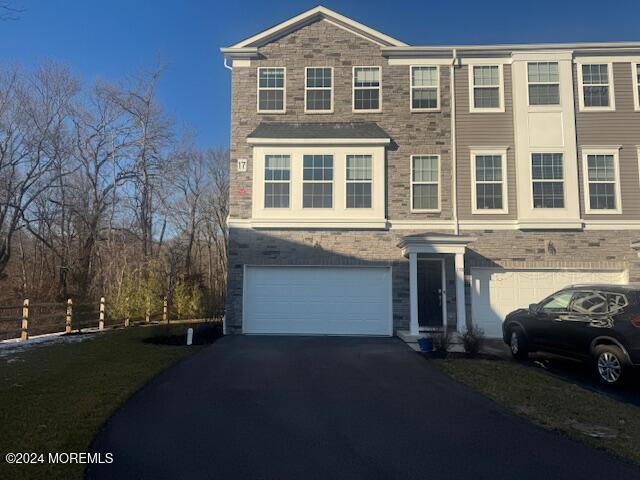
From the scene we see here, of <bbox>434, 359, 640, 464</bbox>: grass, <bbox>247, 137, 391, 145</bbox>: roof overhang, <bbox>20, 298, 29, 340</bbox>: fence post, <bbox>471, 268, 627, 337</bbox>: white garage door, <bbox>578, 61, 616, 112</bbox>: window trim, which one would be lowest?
<bbox>434, 359, 640, 464</bbox>: grass

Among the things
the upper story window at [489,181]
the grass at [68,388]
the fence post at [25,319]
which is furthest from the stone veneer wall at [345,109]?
the fence post at [25,319]

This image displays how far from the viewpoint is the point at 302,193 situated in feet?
49.8

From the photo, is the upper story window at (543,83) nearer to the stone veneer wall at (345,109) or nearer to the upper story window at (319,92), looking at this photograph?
the stone veneer wall at (345,109)

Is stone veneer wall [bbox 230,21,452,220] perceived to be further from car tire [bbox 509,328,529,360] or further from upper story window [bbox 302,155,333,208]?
car tire [bbox 509,328,529,360]

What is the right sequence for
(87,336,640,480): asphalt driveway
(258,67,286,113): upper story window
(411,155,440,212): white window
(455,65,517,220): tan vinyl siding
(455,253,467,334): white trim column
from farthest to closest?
(258,67,286,113): upper story window, (411,155,440,212): white window, (455,65,517,220): tan vinyl siding, (455,253,467,334): white trim column, (87,336,640,480): asphalt driveway

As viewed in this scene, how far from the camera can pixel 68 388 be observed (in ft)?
24.6

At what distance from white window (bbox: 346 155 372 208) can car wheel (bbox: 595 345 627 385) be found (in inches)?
319

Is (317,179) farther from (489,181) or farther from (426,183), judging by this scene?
(489,181)

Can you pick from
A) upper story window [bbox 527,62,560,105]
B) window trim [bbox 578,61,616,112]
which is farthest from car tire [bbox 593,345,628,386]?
window trim [bbox 578,61,616,112]

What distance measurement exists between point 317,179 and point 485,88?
20.8 ft

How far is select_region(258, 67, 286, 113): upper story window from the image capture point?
15930 mm

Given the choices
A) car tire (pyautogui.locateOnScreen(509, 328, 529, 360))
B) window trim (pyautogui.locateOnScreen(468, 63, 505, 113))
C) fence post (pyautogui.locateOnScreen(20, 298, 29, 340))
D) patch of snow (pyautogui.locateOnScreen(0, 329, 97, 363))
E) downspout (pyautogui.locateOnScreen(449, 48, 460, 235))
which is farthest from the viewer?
window trim (pyautogui.locateOnScreen(468, 63, 505, 113))

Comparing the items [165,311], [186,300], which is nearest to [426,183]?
[186,300]

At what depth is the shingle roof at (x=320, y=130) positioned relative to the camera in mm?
15133
